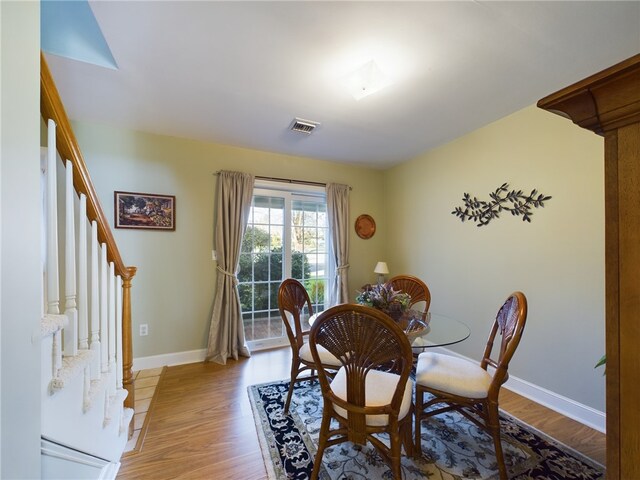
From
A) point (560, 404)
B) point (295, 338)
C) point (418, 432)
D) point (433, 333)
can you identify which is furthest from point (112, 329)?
point (560, 404)

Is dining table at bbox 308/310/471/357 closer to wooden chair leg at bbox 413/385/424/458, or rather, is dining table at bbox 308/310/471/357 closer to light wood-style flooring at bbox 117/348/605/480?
wooden chair leg at bbox 413/385/424/458

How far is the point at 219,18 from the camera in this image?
4.58 feet

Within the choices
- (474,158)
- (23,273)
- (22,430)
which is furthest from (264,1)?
(474,158)

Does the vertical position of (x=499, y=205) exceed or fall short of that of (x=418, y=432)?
it exceeds it

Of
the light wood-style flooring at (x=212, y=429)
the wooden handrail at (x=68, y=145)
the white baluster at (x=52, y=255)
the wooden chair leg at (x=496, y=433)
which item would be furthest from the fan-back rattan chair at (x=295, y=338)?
the white baluster at (x=52, y=255)

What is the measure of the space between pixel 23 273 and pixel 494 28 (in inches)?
90.1

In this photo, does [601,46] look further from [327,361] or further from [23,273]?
[23,273]

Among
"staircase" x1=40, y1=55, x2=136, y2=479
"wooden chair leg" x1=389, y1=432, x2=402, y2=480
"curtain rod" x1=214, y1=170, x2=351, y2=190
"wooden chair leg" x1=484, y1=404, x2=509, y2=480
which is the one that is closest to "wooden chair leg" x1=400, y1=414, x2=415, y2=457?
"wooden chair leg" x1=389, y1=432, x2=402, y2=480

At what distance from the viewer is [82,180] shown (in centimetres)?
116

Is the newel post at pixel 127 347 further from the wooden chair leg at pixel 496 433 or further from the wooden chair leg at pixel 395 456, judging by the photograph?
the wooden chair leg at pixel 496 433

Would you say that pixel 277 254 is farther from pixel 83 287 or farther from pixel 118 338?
pixel 83 287

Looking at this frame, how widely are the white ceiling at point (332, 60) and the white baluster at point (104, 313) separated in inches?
50.0

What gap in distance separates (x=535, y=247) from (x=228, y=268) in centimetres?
303

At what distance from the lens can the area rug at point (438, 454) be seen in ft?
4.78
